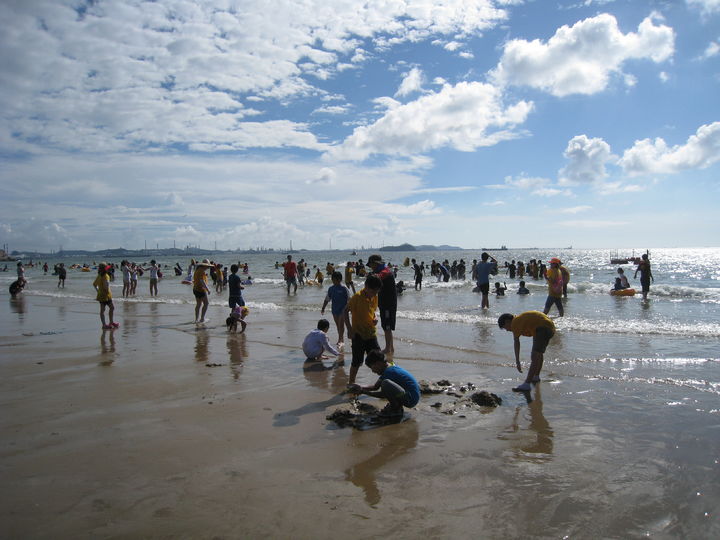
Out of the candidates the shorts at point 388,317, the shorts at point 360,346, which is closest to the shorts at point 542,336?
the shorts at point 360,346

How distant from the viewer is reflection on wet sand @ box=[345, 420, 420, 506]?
12.5 ft

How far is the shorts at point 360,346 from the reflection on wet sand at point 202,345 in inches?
127

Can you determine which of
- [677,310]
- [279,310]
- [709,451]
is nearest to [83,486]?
[709,451]

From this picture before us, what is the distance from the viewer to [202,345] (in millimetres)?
10180

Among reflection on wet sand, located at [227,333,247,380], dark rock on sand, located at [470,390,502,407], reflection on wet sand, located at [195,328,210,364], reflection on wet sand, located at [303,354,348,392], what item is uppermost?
dark rock on sand, located at [470,390,502,407]

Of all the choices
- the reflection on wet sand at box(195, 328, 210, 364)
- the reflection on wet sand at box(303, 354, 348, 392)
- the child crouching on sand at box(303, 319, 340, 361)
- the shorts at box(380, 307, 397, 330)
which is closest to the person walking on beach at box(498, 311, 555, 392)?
the shorts at box(380, 307, 397, 330)

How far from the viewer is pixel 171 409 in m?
5.70

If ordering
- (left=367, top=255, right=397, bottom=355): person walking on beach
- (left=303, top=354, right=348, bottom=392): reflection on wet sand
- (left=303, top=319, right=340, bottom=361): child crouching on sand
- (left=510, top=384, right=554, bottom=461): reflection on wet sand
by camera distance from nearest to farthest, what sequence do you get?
(left=510, top=384, right=554, bottom=461): reflection on wet sand
(left=303, top=354, right=348, bottom=392): reflection on wet sand
(left=367, top=255, right=397, bottom=355): person walking on beach
(left=303, top=319, right=340, bottom=361): child crouching on sand

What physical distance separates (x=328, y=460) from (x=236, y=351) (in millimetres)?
5709

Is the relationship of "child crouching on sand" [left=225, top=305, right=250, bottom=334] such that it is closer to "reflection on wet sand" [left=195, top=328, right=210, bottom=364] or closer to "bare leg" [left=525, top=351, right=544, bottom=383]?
"reflection on wet sand" [left=195, top=328, right=210, bottom=364]

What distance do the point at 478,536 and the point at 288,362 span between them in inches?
229

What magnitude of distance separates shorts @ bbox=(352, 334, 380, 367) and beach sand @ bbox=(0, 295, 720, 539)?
56cm

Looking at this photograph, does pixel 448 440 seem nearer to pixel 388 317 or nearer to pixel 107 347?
pixel 388 317

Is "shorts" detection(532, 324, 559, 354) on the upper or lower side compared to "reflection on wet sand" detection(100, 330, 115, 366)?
upper
